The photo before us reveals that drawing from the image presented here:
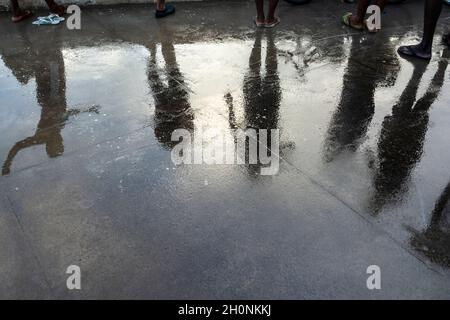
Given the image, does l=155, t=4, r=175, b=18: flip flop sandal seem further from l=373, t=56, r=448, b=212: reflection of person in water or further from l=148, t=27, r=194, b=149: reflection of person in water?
l=373, t=56, r=448, b=212: reflection of person in water

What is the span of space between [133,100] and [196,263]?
7.35 ft

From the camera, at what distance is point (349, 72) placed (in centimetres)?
475

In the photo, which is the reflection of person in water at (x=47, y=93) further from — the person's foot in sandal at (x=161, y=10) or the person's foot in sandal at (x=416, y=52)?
the person's foot in sandal at (x=416, y=52)

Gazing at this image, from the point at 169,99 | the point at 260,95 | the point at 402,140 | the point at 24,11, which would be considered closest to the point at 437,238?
the point at 402,140

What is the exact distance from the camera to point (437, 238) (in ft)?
8.76

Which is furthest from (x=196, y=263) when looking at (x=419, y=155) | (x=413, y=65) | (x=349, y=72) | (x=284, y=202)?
Result: (x=413, y=65)

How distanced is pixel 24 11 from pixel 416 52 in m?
5.87

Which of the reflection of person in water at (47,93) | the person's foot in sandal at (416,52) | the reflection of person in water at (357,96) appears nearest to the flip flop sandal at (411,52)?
the person's foot in sandal at (416,52)

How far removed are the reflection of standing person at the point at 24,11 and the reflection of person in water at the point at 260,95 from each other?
10.9ft

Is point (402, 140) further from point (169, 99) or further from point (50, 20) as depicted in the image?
point (50, 20)

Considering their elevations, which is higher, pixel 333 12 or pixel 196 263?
pixel 333 12

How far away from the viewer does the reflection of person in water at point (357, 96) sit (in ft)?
11.8
